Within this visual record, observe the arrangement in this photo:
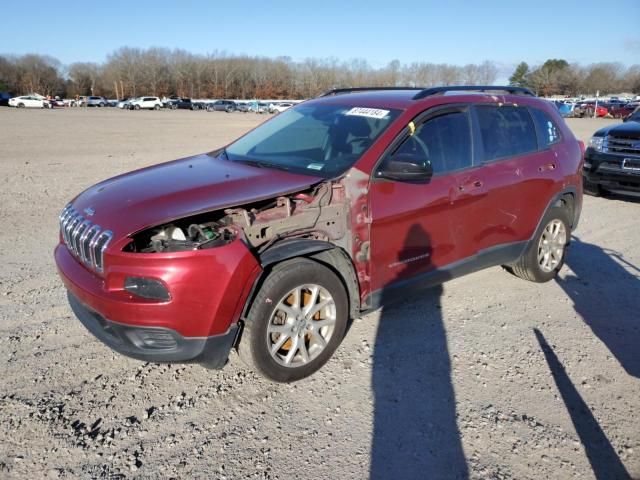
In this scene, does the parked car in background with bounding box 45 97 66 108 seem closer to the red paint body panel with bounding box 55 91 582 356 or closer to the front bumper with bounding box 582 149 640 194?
the front bumper with bounding box 582 149 640 194

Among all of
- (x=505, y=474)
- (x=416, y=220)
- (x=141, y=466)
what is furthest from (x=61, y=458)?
(x=416, y=220)

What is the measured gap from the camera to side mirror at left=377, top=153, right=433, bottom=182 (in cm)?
343

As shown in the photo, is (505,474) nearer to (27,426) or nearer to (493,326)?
(493,326)

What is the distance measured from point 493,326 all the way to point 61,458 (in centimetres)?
333

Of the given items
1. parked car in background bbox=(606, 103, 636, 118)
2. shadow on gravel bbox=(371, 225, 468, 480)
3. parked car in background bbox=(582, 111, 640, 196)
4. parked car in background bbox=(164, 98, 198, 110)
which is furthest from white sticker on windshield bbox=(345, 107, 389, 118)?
parked car in background bbox=(164, 98, 198, 110)

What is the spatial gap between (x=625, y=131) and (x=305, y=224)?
27.4ft

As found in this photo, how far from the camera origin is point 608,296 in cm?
493

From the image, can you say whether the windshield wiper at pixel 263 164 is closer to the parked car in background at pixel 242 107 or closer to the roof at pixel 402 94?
the roof at pixel 402 94

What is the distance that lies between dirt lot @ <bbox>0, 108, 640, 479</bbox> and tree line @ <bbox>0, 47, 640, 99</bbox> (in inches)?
3686

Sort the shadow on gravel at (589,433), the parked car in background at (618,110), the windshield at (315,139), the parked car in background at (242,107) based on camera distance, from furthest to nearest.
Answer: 1. the parked car in background at (242,107)
2. the parked car in background at (618,110)
3. the windshield at (315,139)
4. the shadow on gravel at (589,433)

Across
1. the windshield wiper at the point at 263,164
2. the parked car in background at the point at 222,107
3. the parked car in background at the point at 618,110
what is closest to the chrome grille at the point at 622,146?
the windshield wiper at the point at 263,164

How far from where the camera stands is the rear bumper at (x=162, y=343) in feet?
9.29

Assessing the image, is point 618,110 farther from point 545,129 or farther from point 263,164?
point 263,164

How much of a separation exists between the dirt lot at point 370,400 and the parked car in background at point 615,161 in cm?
500
